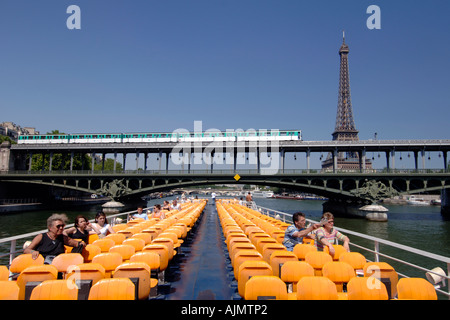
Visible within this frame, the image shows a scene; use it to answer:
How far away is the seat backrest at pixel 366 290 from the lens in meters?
3.94

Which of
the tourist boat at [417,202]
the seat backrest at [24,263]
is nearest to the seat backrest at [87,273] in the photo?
the seat backrest at [24,263]

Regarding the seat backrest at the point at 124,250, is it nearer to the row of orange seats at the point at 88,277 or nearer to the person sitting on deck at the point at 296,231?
the row of orange seats at the point at 88,277

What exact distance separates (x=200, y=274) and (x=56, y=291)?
4.35m

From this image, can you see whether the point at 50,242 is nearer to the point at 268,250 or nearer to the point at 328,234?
the point at 268,250

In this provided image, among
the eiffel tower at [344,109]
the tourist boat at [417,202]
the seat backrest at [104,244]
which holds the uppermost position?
the eiffel tower at [344,109]

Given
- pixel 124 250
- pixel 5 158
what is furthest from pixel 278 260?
pixel 5 158

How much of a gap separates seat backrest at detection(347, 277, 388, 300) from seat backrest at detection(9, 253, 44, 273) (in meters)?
5.15

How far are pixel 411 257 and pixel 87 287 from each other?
2250 cm

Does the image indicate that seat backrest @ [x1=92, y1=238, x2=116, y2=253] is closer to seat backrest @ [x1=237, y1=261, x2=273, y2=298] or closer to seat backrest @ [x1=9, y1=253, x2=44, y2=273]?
seat backrest @ [x1=9, y1=253, x2=44, y2=273]

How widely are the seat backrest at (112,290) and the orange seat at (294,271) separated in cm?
239

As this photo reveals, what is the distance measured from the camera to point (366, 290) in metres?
3.98

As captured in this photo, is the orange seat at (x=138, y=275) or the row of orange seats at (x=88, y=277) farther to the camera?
the orange seat at (x=138, y=275)
